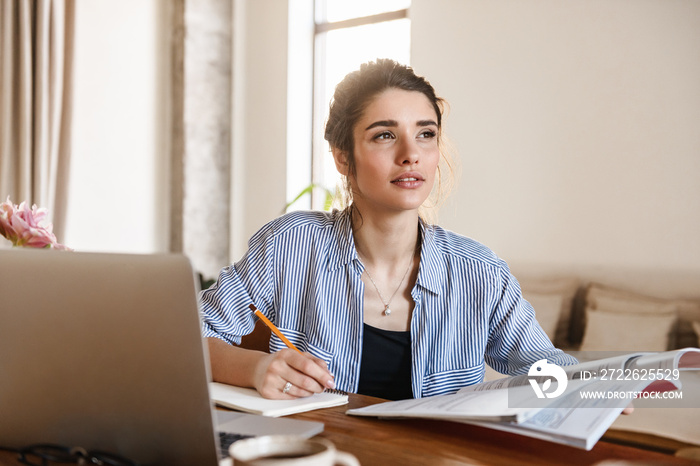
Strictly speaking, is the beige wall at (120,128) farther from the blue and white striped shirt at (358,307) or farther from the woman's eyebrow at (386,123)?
the woman's eyebrow at (386,123)

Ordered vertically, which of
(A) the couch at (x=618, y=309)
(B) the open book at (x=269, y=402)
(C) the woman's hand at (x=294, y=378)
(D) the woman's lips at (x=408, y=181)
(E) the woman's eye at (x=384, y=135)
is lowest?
(A) the couch at (x=618, y=309)

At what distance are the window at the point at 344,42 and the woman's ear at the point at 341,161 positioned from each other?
6.12ft

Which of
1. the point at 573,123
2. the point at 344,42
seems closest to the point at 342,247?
the point at 573,123

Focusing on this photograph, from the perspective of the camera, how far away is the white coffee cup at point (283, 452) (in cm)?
50

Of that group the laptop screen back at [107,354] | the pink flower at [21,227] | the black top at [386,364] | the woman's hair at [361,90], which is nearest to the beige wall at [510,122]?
the woman's hair at [361,90]

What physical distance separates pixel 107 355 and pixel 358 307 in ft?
2.75

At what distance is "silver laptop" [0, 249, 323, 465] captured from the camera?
0.57 meters

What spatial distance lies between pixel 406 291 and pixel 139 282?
3.05 feet

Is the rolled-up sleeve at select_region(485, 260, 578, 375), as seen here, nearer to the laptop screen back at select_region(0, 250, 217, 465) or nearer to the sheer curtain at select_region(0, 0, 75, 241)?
the laptop screen back at select_region(0, 250, 217, 465)

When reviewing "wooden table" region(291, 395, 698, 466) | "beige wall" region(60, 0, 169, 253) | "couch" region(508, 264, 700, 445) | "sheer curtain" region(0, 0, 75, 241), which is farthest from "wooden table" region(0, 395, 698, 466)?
"beige wall" region(60, 0, 169, 253)

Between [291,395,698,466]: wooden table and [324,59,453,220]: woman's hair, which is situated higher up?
[324,59,453,220]: woman's hair

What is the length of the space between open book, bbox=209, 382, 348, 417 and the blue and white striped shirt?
35 centimetres

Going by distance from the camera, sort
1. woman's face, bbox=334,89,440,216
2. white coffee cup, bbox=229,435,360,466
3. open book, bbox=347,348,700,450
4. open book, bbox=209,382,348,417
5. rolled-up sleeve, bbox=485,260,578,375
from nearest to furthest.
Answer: white coffee cup, bbox=229,435,360,466
open book, bbox=347,348,700,450
open book, bbox=209,382,348,417
rolled-up sleeve, bbox=485,260,578,375
woman's face, bbox=334,89,440,216

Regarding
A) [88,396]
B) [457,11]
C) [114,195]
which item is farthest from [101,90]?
[88,396]
